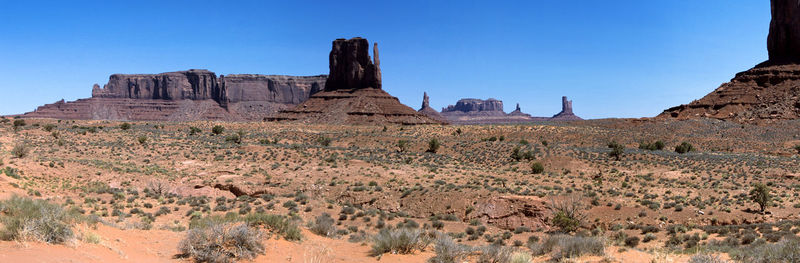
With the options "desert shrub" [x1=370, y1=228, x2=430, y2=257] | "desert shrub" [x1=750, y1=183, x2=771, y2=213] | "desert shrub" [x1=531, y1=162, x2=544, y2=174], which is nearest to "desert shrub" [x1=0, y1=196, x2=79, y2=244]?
"desert shrub" [x1=370, y1=228, x2=430, y2=257]

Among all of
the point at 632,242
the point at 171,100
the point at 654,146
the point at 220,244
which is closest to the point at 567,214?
the point at 632,242

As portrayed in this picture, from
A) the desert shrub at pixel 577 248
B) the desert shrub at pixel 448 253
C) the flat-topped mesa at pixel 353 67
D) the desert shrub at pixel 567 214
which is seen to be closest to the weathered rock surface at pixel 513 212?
the desert shrub at pixel 567 214

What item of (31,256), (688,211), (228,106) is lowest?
(688,211)

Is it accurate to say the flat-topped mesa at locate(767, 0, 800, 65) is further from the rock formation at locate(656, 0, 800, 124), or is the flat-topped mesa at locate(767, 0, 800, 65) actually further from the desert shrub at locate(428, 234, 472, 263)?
the desert shrub at locate(428, 234, 472, 263)

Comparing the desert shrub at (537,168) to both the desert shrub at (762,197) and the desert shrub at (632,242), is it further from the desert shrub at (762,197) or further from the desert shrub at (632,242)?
the desert shrub at (632,242)

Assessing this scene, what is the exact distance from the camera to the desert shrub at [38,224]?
Result: 7.86 metres

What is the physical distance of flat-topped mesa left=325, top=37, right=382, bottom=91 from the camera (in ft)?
426

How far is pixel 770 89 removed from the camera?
273 feet

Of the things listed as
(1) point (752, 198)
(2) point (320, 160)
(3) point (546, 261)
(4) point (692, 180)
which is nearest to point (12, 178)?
(2) point (320, 160)

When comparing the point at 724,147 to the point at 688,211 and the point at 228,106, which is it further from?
the point at 228,106

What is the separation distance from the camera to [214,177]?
25.3 meters

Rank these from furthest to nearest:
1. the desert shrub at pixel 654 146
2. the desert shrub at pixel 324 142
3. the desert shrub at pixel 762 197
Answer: the desert shrub at pixel 324 142
the desert shrub at pixel 654 146
the desert shrub at pixel 762 197

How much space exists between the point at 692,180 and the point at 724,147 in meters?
31.7

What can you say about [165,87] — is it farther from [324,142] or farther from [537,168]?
[537,168]
